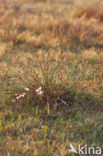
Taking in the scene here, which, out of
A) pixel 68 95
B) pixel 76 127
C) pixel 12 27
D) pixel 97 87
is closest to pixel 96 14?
pixel 12 27

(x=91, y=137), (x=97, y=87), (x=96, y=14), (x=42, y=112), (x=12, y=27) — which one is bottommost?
(x=91, y=137)

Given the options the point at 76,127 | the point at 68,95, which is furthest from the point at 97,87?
the point at 76,127

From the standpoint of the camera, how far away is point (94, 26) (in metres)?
6.39

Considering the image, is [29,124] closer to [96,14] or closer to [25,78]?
[25,78]

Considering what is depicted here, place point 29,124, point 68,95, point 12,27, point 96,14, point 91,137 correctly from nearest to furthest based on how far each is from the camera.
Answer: point 91,137 < point 29,124 < point 68,95 < point 12,27 < point 96,14

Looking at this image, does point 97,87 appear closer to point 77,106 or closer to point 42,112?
point 77,106

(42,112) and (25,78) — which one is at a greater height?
(25,78)

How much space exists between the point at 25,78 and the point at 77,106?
2.58ft

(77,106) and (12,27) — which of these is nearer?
(77,106)

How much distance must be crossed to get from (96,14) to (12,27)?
290 centimetres

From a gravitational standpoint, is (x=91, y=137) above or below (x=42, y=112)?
below

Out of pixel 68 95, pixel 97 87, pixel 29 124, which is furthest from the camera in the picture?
pixel 97 87

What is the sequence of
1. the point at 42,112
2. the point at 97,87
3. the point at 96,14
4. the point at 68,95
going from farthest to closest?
the point at 96,14 < the point at 97,87 < the point at 68,95 < the point at 42,112

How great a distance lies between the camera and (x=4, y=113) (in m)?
2.79
